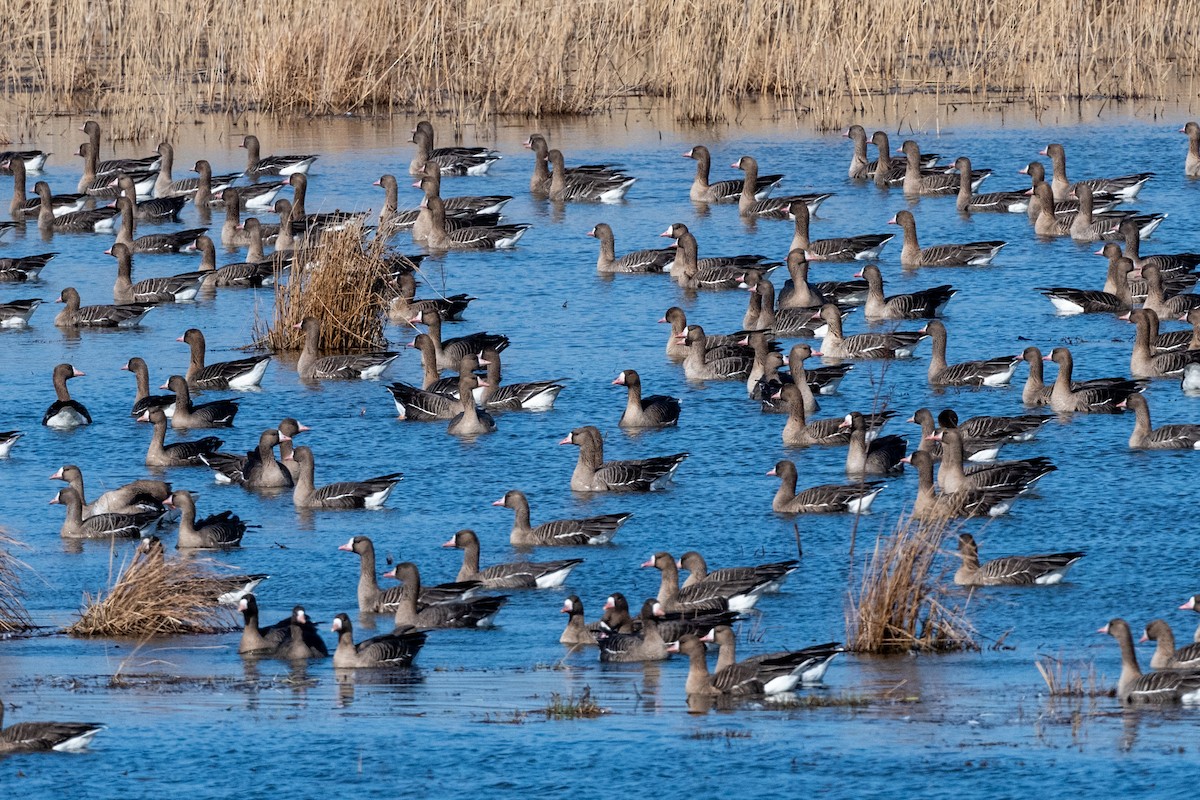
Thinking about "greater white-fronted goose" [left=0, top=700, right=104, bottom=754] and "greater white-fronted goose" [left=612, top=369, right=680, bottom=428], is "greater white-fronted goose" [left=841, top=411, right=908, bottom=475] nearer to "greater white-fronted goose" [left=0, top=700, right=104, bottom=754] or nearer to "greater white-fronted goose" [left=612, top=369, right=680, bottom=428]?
"greater white-fronted goose" [left=612, top=369, right=680, bottom=428]

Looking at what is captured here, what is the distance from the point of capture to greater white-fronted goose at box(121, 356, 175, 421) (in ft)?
79.3

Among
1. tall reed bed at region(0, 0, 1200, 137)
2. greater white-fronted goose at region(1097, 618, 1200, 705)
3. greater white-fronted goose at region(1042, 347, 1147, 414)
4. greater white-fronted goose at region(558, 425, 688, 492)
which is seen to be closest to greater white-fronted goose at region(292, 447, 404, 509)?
greater white-fronted goose at region(558, 425, 688, 492)

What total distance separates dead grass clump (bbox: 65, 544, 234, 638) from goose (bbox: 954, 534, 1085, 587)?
20.0 feet

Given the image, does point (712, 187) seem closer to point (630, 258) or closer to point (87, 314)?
point (630, 258)

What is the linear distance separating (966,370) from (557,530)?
7635 millimetres

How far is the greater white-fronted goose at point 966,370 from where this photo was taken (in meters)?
24.6

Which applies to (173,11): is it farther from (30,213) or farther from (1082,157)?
(1082,157)

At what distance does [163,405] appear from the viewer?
24.2 metres

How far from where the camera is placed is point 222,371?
83.7 ft

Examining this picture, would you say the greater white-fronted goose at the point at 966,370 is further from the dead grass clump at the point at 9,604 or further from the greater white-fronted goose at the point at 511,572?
the dead grass clump at the point at 9,604

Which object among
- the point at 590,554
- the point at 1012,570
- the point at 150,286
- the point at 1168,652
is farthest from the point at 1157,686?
the point at 150,286

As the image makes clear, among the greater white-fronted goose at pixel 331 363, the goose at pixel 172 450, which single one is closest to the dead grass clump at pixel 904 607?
the goose at pixel 172 450

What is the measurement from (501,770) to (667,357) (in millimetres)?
14355

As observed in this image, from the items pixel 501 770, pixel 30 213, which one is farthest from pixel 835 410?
pixel 30 213
